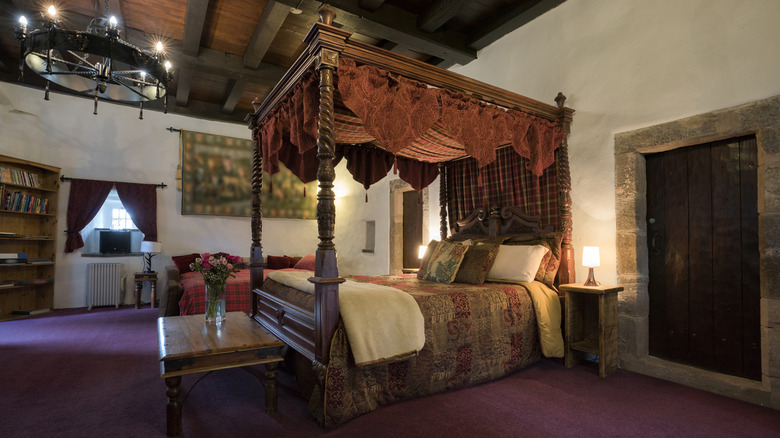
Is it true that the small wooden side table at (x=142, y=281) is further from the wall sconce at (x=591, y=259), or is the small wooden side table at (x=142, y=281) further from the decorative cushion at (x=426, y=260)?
the wall sconce at (x=591, y=259)

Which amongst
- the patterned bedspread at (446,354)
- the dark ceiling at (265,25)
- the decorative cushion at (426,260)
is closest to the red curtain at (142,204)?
the dark ceiling at (265,25)

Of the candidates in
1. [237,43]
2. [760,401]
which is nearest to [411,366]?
[760,401]

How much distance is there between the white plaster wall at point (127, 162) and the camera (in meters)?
5.57

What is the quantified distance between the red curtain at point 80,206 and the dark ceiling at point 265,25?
70.2 inches

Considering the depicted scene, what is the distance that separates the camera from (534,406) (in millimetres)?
2420

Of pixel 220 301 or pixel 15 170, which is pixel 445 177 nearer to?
pixel 220 301

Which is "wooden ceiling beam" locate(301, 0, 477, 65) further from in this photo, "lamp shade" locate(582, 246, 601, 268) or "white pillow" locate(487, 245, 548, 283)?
"lamp shade" locate(582, 246, 601, 268)

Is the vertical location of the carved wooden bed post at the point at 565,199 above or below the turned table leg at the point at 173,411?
above

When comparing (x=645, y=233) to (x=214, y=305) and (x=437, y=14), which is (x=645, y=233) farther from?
(x=214, y=305)

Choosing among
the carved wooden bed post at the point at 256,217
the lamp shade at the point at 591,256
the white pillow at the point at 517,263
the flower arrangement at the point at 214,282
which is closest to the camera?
the flower arrangement at the point at 214,282

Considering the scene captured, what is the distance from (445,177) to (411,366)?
290 centimetres

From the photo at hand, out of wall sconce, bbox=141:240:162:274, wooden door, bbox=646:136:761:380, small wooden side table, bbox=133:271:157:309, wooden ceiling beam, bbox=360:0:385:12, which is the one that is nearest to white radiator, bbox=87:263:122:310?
small wooden side table, bbox=133:271:157:309

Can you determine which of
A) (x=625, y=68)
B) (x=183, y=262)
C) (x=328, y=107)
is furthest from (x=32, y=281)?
(x=625, y=68)

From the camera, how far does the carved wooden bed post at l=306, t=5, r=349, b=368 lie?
221 centimetres
